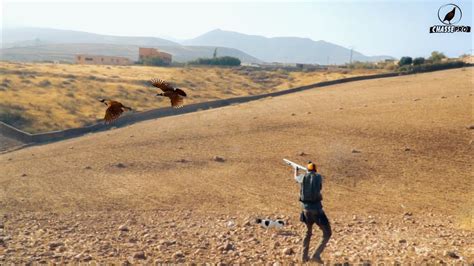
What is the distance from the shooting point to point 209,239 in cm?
1005

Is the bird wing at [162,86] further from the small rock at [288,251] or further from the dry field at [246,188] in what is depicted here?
the small rock at [288,251]

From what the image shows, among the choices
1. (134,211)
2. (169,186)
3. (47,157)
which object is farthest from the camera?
(47,157)

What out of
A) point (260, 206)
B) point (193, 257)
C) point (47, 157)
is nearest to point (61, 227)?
point (193, 257)

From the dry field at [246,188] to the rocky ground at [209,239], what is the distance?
0.13ft

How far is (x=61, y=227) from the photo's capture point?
429 inches

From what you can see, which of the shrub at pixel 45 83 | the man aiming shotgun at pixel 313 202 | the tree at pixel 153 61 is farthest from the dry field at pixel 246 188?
the tree at pixel 153 61

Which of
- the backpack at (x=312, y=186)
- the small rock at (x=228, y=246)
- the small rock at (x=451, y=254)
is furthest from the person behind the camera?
the small rock at (x=228, y=246)

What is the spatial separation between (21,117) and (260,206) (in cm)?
1823

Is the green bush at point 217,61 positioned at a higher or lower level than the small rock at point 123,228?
higher

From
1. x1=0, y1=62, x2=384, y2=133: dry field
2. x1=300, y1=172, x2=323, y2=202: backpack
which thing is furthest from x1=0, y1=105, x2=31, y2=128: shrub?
x1=300, y1=172, x2=323, y2=202: backpack

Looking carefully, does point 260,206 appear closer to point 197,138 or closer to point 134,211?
point 134,211

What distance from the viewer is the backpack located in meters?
7.83

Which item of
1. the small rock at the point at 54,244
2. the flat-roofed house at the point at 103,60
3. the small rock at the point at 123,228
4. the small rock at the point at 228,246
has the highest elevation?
the flat-roofed house at the point at 103,60

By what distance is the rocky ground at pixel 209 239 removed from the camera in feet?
28.5
